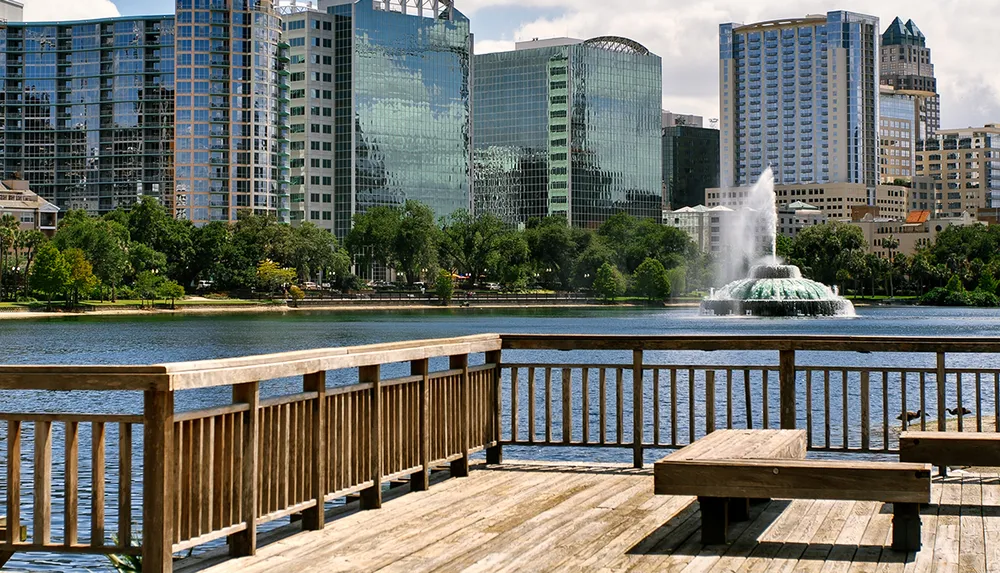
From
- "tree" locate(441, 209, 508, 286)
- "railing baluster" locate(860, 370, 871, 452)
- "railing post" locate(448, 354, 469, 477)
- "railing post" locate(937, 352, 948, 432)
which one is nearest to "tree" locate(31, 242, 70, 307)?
"tree" locate(441, 209, 508, 286)

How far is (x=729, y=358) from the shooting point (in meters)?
67.6

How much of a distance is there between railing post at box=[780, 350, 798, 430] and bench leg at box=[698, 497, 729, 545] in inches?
154

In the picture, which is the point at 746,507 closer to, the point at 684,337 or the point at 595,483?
the point at 595,483

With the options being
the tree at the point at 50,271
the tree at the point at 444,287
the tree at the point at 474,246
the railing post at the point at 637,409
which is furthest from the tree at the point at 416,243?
the railing post at the point at 637,409

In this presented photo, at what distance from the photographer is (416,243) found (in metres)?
160

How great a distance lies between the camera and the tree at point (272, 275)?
148125 millimetres

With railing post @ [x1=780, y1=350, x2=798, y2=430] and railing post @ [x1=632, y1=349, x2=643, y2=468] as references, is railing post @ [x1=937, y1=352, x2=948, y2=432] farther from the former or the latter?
railing post @ [x1=632, y1=349, x2=643, y2=468]

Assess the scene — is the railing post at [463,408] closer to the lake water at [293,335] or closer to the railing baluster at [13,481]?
the lake water at [293,335]

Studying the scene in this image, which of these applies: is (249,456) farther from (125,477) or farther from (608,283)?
(608,283)

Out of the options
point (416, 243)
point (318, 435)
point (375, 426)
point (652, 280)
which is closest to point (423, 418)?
point (375, 426)

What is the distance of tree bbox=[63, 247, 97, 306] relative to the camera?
402 ft

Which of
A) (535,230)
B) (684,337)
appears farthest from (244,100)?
(684,337)

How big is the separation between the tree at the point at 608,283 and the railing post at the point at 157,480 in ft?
507

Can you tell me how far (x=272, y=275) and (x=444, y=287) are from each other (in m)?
20.8
